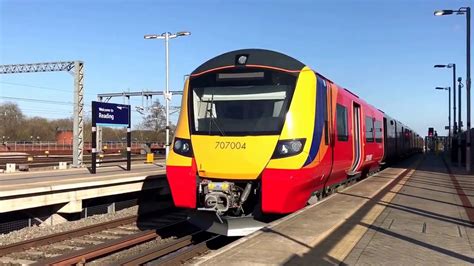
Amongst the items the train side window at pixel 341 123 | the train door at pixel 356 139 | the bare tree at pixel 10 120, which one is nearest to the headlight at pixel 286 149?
the train side window at pixel 341 123

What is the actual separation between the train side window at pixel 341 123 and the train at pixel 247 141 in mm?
1690

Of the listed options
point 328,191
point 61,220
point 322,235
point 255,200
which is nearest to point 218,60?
point 255,200

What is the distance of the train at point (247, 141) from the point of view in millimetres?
8875

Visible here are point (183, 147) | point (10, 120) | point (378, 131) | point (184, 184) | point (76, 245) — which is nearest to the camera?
point (184, 184)

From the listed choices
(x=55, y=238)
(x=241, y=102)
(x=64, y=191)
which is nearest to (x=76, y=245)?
(x=55, y=238)

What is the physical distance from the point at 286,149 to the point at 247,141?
0.72 meters

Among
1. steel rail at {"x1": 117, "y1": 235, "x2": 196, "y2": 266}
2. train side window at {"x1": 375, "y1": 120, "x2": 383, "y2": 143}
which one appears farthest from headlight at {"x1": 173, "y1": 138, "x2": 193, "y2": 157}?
train side window at {"x1": 375, "y1": 120, "x2": 383, "y2": 143}

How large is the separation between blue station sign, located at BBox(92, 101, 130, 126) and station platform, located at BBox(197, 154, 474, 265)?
1128 centimetres

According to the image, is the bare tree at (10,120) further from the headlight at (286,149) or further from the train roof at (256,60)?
the headlight at (286,149)

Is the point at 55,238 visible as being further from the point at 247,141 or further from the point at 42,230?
the point at 247,141

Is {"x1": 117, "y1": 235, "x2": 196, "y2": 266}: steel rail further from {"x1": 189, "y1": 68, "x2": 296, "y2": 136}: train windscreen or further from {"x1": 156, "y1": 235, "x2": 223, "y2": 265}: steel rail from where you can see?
{"x1": 189, "y1": 68, "x2": 296, "y2": 136}: train windscreen

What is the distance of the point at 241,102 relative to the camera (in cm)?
962

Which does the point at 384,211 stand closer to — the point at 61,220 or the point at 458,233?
the point at 458,233

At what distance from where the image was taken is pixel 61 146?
77.2 metres
